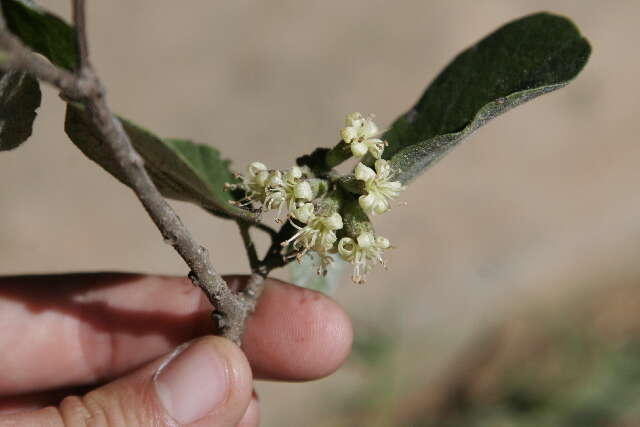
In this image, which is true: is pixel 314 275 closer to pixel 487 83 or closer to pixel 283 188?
pixel 283 188

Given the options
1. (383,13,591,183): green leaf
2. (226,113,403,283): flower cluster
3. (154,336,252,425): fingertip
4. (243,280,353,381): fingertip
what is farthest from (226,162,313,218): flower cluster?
(243,280,353,381): fingertip

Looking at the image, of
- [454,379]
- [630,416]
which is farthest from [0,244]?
[630,416]

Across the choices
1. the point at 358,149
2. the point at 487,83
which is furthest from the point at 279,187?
the point at 487,83

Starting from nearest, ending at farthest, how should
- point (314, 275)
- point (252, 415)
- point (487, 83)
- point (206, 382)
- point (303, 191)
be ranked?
point (303, 191)
point (487, 83)
point (206, 382)
point (314, 275)
point (252, 415)

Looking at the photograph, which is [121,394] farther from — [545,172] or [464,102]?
[545,172]

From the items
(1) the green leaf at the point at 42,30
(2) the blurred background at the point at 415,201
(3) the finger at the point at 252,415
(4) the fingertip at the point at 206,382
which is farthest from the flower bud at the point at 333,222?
(2) the blurred background at the point at 415,201

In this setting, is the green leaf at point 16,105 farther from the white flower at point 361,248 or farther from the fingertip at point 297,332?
the fingertip at point 297,332

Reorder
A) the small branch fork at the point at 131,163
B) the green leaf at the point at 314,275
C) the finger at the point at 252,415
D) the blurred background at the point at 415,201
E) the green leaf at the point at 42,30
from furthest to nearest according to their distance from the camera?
1. the blurred background at the point at 415,201
2. the finger at the point at 252,415
3. the green leaf at the point at 314,275
4. the green leaf at the point at 42,30
5. the small branch fork at the point at 131,163
